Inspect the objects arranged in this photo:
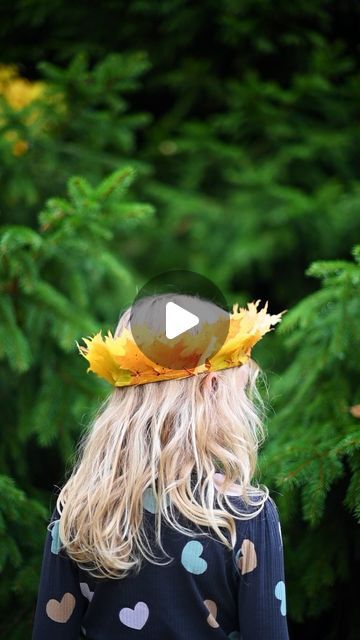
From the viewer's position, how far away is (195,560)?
147 centimetres

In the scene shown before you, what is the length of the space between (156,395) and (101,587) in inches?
18.4

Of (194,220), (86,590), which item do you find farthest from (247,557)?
(194,220)

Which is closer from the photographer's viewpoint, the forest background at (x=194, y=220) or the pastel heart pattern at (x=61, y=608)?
the pastel heart pattern at (x=61, y=608)

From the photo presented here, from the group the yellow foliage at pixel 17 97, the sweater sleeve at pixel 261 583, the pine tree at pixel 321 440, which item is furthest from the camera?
the yellow foliage at pixel 17 97

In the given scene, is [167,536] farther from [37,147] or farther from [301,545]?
[37,147]

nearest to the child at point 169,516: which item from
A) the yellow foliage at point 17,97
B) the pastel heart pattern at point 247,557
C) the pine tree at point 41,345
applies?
the pastel heart pattern at point 247,557

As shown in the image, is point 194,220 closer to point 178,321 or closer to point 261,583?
point 178,321

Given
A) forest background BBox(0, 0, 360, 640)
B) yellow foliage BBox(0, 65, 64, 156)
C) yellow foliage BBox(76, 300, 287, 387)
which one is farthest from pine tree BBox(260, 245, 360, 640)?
yellow foliage BBox(0, 65, 64, 156)

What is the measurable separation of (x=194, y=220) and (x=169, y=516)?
2726 mm

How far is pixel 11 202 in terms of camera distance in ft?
10.8

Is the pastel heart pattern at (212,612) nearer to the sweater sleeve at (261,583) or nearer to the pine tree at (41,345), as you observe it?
the sweater sleeve at (261,583)

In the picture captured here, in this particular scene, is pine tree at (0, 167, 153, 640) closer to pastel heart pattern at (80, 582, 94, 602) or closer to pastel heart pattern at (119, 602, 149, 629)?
pastel heart pattern at (80, 582, 94, 602)

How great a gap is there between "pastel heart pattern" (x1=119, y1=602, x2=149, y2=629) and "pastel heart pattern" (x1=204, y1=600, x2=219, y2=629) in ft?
0.45

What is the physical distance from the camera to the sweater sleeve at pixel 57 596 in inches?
61.8
